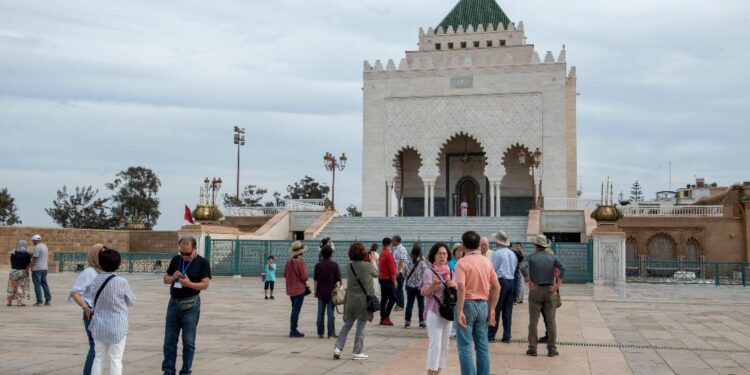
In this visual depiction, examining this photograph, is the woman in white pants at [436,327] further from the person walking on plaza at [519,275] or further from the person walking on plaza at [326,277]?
the person walking on plaza at [519,275]

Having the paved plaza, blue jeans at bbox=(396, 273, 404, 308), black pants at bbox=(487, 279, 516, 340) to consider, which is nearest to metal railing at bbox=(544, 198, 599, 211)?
the paved plaza

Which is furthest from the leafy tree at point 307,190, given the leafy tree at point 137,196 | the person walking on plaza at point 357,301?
the person walking on plaza at point 357,301

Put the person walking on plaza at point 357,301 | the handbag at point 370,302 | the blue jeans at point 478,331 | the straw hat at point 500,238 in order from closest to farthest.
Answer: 1. the blue jeans at point 478,331
2. the person walking on plaza at point 357,301
3. the handbag at point 370,302
4. the straw hat at point 500,238

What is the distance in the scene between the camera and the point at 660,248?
99.9ft

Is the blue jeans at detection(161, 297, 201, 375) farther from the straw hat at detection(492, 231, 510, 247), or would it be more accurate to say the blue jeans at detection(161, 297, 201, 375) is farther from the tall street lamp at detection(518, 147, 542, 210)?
the tall street lamp at detection(518, 147, 542, 210)

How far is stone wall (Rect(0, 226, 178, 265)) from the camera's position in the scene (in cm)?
2708

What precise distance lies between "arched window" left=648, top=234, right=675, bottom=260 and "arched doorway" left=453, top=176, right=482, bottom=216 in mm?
8532

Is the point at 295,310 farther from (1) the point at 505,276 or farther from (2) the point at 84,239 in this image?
(2) the point at 84,239

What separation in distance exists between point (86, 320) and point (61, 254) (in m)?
21.1

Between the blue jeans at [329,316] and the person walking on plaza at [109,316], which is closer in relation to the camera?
the person walking on plaza at [109,316]

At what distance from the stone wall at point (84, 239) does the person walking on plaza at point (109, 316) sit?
2374 centimetres

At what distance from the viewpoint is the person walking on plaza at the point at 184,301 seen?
621 centimetres

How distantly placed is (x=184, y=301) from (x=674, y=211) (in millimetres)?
28346

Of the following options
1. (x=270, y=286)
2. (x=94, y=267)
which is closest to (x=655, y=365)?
(x=94, y=267)
